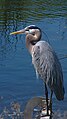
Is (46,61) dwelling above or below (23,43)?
above

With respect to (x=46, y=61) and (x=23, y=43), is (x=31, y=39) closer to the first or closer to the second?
(x=46, y=61)

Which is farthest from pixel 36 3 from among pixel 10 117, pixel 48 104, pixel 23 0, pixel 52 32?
pixel 48 104

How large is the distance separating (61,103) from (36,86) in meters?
0.70

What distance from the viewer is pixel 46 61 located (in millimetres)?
4109

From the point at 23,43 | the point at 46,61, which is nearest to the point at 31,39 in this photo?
the point at 46,61

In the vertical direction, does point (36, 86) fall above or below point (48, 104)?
below

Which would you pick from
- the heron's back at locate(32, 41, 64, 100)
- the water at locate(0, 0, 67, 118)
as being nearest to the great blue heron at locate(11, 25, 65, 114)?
the heron's back at locate(32, 41, 64, 100)

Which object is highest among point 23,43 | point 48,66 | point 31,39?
point 31,39

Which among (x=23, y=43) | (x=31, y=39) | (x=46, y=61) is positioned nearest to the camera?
(x=46, y=61)

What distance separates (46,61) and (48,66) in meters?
0.07

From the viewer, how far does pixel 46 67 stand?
417cm

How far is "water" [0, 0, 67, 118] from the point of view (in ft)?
23.3

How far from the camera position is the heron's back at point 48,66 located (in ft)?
13.3

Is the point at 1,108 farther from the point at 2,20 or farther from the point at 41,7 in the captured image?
the point at 41,7
